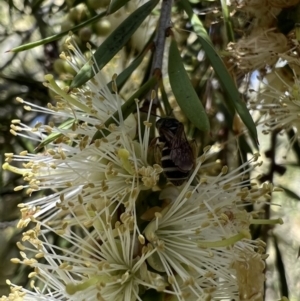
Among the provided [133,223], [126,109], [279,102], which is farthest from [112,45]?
[279,102]

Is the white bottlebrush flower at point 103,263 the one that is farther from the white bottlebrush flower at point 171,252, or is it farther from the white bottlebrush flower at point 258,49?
the white bottlebrush flower at point 258,49

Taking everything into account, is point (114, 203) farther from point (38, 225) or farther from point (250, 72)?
point (250, 72)

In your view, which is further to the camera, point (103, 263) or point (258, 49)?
point (258, 49)

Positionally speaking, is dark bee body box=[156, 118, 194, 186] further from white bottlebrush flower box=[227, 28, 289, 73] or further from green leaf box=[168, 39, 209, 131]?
white bottlebrush flower box=[227, 28, 289, 73]

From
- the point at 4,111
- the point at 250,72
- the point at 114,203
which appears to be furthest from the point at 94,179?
the point at 4,111

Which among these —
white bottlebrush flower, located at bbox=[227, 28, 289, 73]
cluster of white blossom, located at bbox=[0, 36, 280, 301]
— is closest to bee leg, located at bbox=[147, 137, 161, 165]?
cluster of white blossom, located at bbox=[0, 36, 280, 301]

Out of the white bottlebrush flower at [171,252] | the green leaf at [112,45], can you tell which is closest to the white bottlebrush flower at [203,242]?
the white bottlebrush flower at [171,252]

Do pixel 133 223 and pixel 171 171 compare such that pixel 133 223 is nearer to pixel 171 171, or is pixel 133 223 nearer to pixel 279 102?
pixel 171 171
